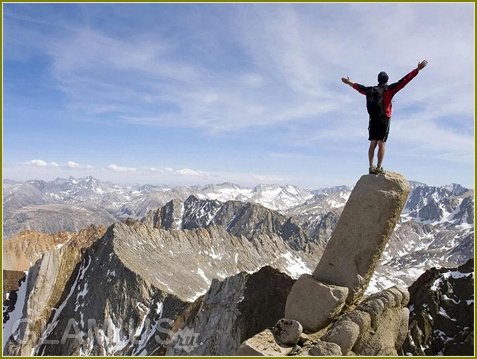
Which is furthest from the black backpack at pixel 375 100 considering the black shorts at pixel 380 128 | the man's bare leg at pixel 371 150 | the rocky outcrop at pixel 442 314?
the rocky outcrop at pixel 442 314

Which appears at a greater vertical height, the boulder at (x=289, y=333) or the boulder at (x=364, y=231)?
the boulder at (x=364, y=231)

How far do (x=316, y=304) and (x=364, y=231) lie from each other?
3.61m

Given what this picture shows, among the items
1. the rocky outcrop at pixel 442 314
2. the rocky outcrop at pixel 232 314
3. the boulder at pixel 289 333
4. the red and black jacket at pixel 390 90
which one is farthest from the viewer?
the rocky outcrop at pixel 442 314

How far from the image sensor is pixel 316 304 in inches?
558

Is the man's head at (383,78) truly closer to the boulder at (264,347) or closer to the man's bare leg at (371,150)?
the man's bare leg at (371,150)

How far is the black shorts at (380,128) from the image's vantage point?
14.4 meters

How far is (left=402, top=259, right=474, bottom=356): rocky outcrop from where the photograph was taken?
70438mm

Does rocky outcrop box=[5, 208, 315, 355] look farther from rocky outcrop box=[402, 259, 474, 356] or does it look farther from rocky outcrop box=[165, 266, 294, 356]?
rocky outcrop box=[402, 259, 474, 356]

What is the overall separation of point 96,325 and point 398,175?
359 ft

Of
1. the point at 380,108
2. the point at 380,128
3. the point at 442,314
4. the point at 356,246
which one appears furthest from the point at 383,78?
the point at 442,314

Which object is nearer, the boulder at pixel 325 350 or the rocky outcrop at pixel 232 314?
the boulder at pixel 325 350

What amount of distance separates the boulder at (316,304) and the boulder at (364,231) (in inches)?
30.4

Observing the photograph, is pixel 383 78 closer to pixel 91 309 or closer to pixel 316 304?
pixel 316 304

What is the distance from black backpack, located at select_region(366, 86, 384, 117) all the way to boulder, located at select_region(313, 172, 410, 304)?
8.54ft
